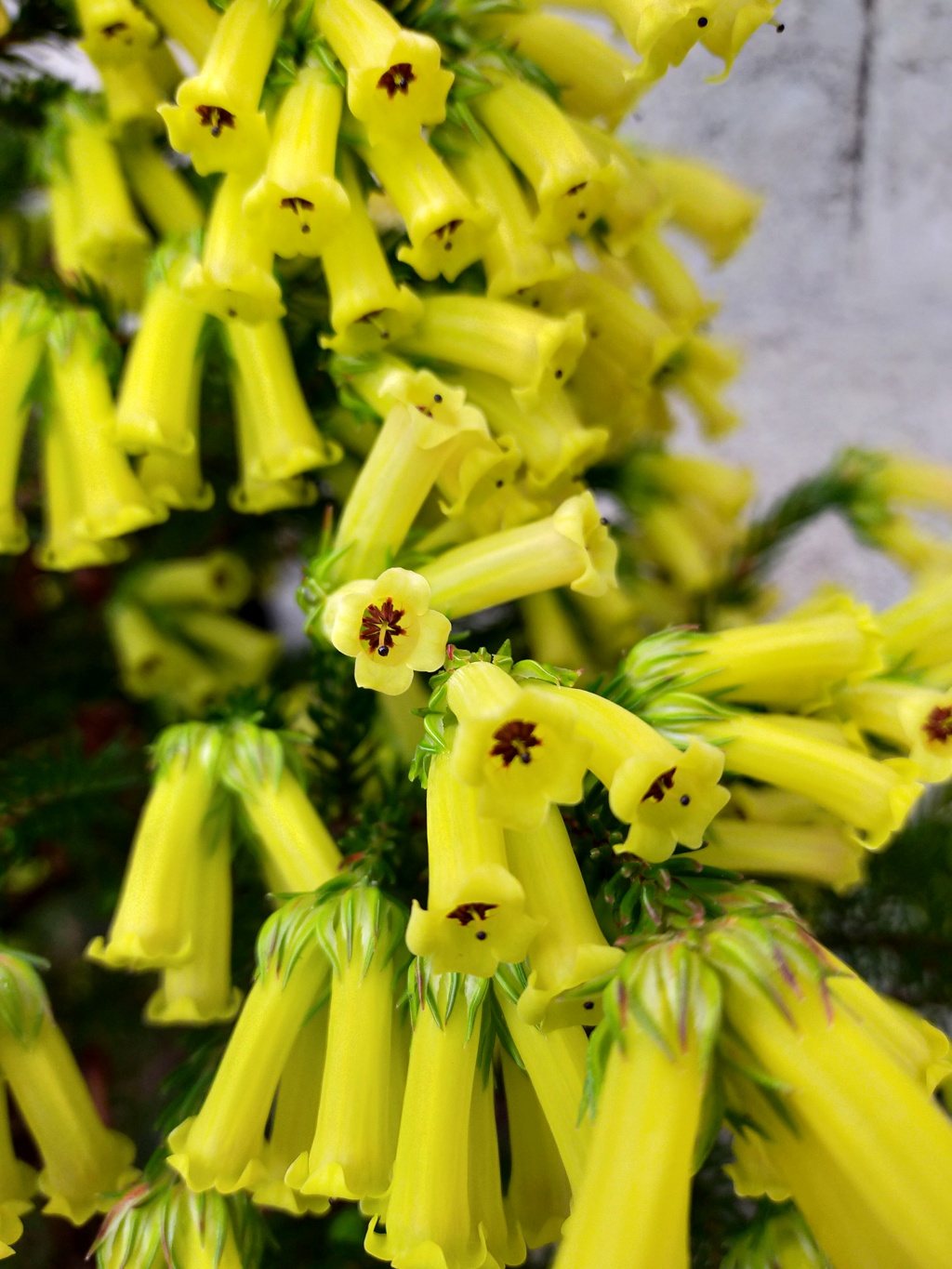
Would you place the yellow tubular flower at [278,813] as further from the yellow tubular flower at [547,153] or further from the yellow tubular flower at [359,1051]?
the yellow tubular flower at [547,153]

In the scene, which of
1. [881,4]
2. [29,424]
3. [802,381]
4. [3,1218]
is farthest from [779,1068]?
[802,381]

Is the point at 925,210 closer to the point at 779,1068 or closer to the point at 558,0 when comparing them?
the point at 558,0

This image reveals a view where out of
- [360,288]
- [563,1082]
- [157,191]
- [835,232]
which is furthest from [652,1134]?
[835,232]

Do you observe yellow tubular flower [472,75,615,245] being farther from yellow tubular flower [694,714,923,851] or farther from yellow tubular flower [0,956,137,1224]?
yellow tubular flower [0,956,137,1224]

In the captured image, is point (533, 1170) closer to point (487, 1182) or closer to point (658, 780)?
point (487, 1182)

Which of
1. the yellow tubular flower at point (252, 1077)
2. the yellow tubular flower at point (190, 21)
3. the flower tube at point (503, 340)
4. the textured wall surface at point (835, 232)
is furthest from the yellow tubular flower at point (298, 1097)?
the textured wall surface at point (835, 232)

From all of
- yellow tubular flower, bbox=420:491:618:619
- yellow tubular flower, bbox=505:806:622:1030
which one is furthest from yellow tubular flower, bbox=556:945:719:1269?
yellow tubular flower, bbox=420:491:618:619

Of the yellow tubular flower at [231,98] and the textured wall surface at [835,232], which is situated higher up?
the yellow tubular flower at [231,98]
